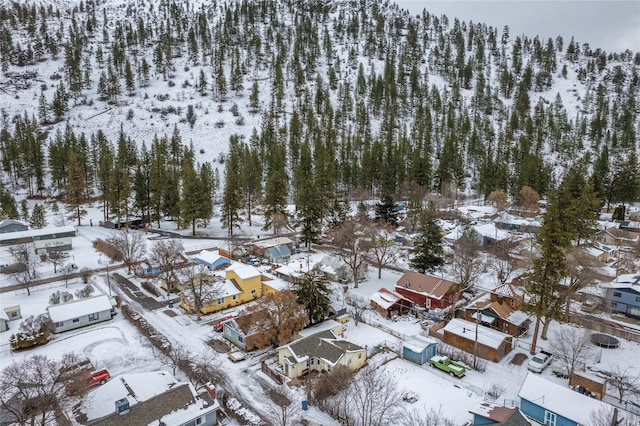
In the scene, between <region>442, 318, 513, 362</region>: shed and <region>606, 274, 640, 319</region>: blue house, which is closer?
<region>442, 318, 513, 362</region>: shed

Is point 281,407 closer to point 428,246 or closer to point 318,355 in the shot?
point 318,355

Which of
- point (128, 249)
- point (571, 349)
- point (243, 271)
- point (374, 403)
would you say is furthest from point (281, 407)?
point (128, 249)

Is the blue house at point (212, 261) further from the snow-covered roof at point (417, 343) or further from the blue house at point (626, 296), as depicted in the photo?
the blue house at point (626, 296)

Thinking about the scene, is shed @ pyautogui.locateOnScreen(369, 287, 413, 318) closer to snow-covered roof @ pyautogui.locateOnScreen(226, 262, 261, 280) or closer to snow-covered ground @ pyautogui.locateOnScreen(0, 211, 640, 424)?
snow-covered ground @ pyautogui.locateOnScreen(0, 211, 640, 424)

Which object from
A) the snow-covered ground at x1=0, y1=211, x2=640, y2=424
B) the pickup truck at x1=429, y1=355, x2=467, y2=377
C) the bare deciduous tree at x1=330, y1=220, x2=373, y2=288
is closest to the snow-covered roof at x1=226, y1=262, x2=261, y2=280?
the snow-covered ground at x1=0, y1=211, x2=640, y2=424

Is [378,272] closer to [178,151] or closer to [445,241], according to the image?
[445,241]
